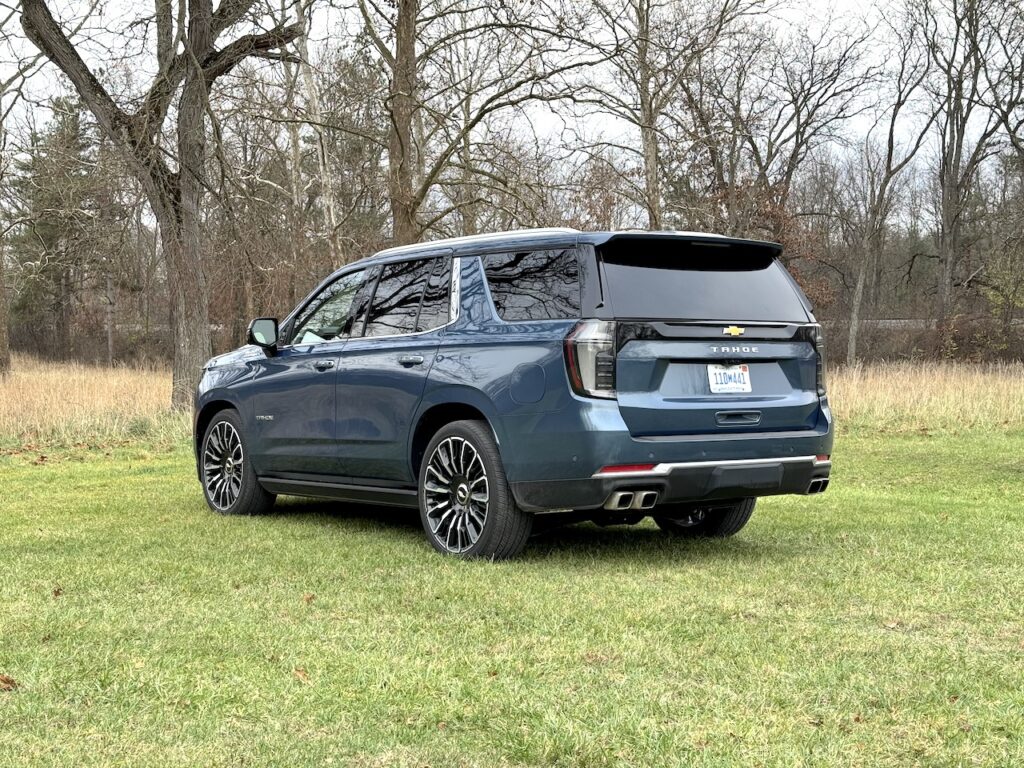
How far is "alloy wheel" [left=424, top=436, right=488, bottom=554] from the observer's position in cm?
680

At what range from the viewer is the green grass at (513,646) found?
138 inches

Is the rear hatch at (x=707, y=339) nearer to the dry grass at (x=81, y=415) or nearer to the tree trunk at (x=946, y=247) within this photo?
the dry grass at (x=81, y=415)

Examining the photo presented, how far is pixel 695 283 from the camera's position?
21.8 feet

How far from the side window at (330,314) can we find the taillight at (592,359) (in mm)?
2340

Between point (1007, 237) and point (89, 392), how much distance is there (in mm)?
31867

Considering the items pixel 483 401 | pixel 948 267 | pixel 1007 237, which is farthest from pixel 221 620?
pixel 948 267

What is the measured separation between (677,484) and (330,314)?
126 inches

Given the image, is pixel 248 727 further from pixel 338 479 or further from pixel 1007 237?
pixel 1007 237

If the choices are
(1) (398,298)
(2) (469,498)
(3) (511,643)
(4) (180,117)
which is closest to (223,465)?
(1) (398,298)

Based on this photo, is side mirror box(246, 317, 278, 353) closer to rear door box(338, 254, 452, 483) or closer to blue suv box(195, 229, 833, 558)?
blue suv box(195, 229, 833, 558)

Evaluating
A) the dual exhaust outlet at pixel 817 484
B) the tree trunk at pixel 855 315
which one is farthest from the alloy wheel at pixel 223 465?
the tree trunk at pixel 855 315

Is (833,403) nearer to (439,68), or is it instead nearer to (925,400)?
(925,400)

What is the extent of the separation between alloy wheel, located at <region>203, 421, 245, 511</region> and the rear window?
3.84 m

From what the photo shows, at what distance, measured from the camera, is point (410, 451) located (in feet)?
23.9
